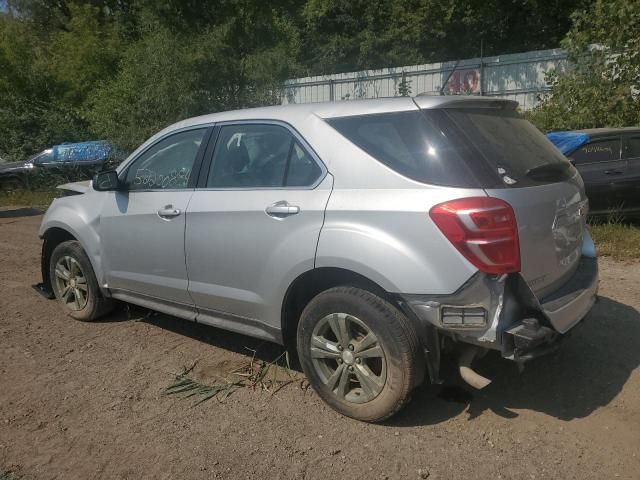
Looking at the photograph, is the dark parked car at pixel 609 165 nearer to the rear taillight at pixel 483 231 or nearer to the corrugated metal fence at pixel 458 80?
the rear taillight at pixel 483 231

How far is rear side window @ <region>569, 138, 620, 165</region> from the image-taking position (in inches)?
335

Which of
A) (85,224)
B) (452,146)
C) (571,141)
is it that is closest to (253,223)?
(452,146)

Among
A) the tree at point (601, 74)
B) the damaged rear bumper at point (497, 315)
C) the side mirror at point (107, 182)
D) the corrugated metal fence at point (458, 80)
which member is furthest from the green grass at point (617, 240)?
the corrugated metal fence at point (458, 80)

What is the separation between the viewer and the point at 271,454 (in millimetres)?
3197

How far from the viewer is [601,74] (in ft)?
34.7

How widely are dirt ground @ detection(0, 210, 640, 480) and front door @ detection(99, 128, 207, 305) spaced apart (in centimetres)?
57

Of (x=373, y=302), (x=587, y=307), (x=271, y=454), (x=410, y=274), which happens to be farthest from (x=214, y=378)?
(x=587, y=307)

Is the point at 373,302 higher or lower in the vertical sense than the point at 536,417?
higher

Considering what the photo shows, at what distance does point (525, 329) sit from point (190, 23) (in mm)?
11920

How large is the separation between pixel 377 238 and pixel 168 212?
5.71ft

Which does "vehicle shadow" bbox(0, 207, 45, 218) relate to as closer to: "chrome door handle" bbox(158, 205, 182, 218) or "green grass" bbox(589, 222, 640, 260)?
"chrome door handle" bbox(158, 205, 182, 218)

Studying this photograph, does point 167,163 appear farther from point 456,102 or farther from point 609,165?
point 609,165

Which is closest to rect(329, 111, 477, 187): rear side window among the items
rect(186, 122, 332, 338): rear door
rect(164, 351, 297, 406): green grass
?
rect(186, 122, 332, 338): rear door

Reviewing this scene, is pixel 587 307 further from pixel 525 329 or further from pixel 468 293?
pixel 468 293
